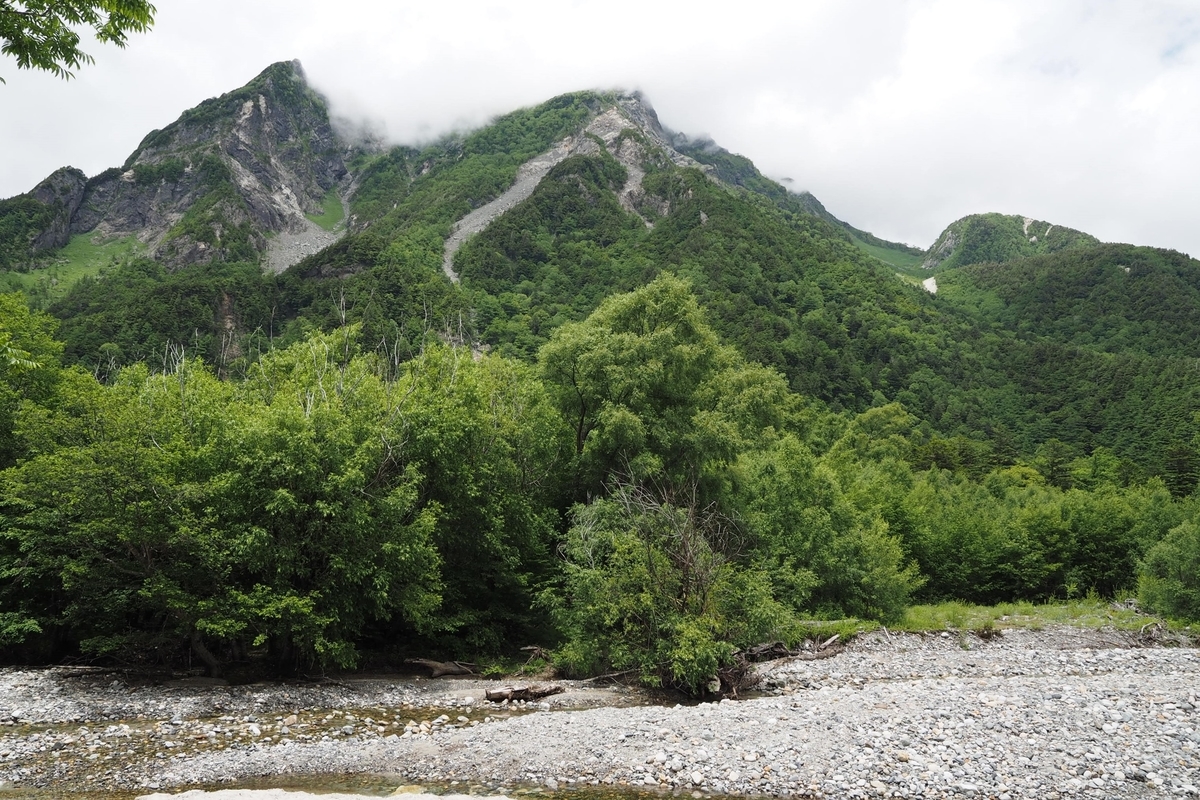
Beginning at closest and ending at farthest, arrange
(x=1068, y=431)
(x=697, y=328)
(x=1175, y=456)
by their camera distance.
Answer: (x=697, y=328)
(x=1175, y=456)
(x=1068, y=431)

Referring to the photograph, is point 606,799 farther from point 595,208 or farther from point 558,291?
point 595,208

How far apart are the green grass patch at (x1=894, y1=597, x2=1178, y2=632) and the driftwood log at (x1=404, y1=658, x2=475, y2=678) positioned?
66.4 ft

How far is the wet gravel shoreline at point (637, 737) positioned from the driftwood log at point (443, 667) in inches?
116

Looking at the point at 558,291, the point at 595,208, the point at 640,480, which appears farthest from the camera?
the point at 595,208

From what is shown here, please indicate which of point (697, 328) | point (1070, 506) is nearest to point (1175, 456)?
point (1070, 506)

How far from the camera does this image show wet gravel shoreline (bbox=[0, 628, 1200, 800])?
13977mm

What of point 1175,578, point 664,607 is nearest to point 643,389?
point 664,607

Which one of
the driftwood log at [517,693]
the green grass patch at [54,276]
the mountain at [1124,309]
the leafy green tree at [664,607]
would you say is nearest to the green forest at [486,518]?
the leafy green tree at [664,607]

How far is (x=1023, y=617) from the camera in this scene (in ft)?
136

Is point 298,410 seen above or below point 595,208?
below

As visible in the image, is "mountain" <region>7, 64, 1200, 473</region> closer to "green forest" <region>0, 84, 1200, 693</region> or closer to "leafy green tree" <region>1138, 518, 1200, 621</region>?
"green forest" <region>0, 84, 1200, 693</region>

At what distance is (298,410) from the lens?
22.6m

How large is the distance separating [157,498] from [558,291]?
126723mm

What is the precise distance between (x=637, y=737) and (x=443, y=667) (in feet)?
40.1
